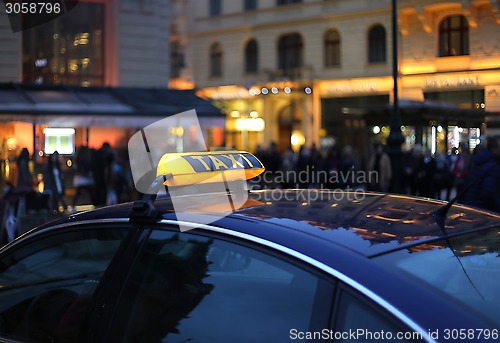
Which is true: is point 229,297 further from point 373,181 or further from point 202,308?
point 373,181

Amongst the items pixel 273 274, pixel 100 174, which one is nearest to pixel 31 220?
pixel 100 174

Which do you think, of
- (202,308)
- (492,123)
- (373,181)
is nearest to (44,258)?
(202,308)

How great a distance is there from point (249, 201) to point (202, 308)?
24.8 inches

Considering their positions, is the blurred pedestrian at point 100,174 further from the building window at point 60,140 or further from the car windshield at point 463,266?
the car windshield at point 463,266

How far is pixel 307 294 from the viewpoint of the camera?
2104mm

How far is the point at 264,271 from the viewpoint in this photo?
2268 mm

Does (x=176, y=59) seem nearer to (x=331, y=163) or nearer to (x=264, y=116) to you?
(x=264, y=116)

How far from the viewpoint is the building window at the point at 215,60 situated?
34.8 meters

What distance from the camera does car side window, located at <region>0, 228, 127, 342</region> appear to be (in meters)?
2.72

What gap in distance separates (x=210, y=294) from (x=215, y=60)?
3315 cm

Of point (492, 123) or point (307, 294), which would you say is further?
point (492, 123)

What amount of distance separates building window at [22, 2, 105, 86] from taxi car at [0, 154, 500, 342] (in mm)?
15439

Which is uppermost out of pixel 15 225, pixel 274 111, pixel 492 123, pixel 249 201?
pixel 274 111

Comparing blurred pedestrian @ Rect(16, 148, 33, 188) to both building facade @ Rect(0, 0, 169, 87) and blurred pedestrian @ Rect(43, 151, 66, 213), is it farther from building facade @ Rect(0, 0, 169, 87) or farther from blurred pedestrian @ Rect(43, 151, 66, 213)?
building facade @ Rect(0, 0, 169, 87)
